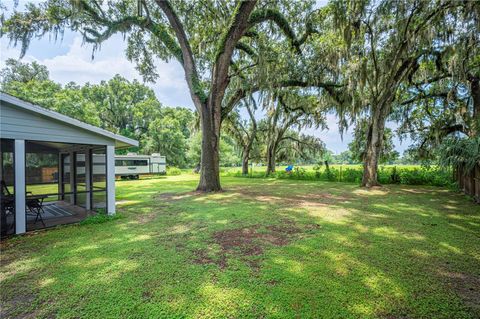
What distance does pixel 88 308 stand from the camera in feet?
6.25

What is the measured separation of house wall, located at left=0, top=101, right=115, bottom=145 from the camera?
390 centimetres

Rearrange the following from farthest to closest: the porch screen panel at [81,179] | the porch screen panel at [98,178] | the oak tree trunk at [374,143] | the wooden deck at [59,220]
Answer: the oak tree trunk at [374,143] < the porch screen panel at [81,179] < the porch screen panel at [98,178] < the wooden deck at [59,220]

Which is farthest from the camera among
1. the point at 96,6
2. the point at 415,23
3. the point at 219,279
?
the point at 96,6

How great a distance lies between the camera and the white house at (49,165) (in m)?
3.99

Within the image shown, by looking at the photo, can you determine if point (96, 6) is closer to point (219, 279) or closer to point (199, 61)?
point (199, 61)

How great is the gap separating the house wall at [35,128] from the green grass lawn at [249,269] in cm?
191

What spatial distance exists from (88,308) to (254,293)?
152 cm

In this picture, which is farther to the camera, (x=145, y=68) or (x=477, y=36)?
(x=145, y=68)

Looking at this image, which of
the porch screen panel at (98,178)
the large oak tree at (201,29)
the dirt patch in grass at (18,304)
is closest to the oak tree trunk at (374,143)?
the large oak tree at (201,29)

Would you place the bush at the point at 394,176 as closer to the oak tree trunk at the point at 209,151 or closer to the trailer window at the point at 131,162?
the oak tree trunk at the point at 209,151

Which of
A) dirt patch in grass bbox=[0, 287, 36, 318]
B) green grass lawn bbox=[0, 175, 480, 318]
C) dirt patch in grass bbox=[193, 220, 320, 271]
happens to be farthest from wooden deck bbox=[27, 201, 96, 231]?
dirt patch in grass bbox=[193, 220, 320, 271]

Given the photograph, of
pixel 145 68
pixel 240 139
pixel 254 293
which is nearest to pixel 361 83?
pixel 254 293

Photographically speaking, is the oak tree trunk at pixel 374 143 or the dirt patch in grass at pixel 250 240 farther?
the oak tree trunk at pixel 374 143

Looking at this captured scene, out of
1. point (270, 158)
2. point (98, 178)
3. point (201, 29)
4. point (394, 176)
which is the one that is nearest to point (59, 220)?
point (98, 178)
